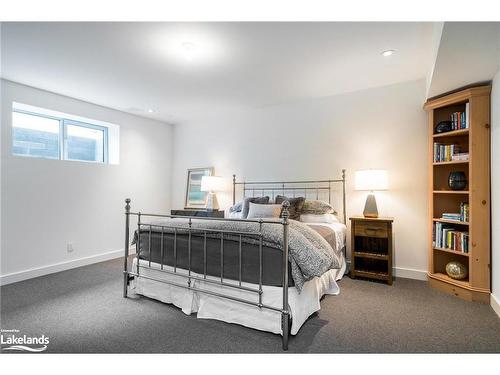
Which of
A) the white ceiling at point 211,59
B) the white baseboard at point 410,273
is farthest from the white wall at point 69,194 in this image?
the white baseboard at point 410,273

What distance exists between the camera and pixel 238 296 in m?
2.06

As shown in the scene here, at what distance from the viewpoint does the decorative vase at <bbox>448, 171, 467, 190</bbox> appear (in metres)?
2.73

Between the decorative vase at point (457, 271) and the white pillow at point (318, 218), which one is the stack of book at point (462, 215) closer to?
the decorative vase at point (457, 271)

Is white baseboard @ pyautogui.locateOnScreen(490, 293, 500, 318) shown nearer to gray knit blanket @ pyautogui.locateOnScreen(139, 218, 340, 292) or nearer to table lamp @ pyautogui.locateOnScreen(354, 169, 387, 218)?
table lamp @ pyautogui.locateOnScreen(354, 169, 387, 218)

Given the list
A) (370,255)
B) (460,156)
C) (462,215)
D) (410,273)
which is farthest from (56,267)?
(460,156)

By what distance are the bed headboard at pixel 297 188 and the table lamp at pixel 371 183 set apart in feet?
1.26

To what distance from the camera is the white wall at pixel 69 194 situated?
310cm

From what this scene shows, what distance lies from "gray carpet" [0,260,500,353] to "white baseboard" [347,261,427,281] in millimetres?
428

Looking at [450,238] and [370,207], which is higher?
[370,207]

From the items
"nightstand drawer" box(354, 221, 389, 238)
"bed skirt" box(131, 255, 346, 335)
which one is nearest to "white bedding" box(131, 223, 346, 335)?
"bed skirt" box(131, 255, 346, 335)

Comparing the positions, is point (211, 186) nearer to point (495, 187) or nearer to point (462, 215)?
point (462, 215)
